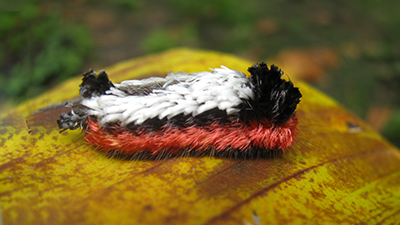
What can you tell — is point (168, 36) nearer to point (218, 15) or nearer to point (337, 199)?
point (218, 15)

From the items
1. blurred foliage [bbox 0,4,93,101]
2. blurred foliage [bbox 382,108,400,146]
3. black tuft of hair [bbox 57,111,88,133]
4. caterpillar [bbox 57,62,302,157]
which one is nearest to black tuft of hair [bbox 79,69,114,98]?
caterpillar [bbox 57,62,302,157]

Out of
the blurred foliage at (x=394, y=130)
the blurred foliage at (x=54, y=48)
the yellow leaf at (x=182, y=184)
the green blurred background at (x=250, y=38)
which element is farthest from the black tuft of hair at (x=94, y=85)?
the blurred foliage at (x=394, y=130)

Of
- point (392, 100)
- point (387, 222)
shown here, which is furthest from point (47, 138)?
point (392, 100)

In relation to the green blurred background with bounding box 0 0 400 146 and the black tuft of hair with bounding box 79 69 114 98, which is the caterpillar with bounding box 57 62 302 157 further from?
the green blurred background with bounding box 0 0 400 146

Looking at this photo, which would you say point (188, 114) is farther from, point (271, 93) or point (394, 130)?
point (394, 130)

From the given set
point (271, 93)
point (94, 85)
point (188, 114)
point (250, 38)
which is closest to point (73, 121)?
point (94, 85)

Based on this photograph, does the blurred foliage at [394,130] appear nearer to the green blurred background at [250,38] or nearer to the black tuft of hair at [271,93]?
the green blurred background at [250,38]

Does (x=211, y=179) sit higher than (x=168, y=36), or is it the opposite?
(x=168, y=36)
